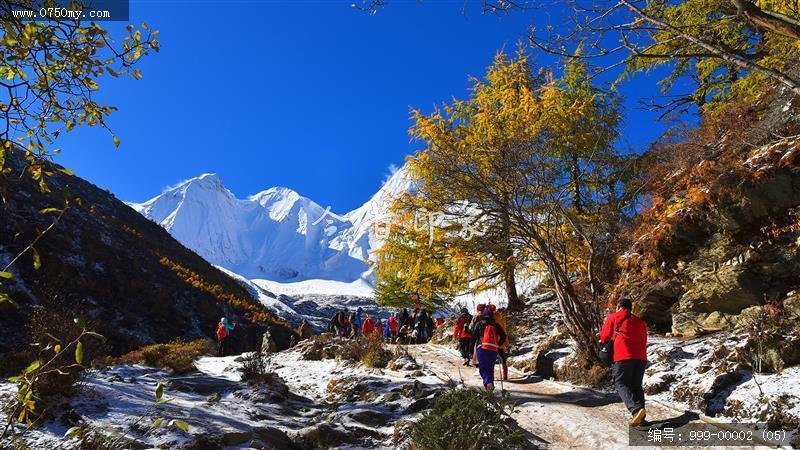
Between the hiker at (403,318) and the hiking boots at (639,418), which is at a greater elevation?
the hiker at (403,318)

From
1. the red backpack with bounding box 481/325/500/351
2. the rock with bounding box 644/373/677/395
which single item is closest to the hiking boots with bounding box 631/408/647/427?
the rock with bounding box 644/373/677/395

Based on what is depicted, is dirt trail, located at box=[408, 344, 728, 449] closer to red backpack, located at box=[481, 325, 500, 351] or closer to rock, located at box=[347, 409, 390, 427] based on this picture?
red backpack, located at box=[481, 325, 500, 351]

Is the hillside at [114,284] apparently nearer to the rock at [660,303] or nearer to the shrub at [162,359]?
the shrub at [162,359]

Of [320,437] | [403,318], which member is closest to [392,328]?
[403,318]

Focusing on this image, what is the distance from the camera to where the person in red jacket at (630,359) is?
6.08 meters

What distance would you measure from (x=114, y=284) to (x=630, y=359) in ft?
90.7

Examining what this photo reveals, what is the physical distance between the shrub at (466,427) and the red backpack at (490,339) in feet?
7.82

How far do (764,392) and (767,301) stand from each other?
2.62m

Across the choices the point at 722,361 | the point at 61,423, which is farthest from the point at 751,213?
the point at 61,423

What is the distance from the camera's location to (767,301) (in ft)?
24.7

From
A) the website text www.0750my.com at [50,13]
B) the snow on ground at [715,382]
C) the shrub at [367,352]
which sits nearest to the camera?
the website text www.0750my.com at [50,13]

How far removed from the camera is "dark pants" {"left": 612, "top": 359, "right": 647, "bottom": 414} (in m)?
6.06

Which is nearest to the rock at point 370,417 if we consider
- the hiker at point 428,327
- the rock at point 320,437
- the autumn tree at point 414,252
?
the rock at point 320,437

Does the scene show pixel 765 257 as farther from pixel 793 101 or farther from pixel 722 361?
pixel 793 101
